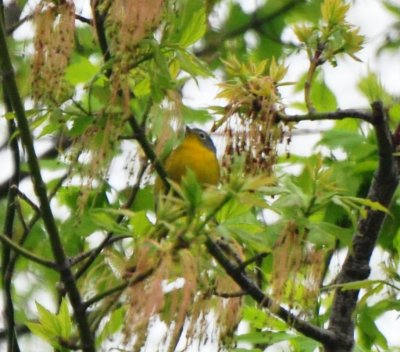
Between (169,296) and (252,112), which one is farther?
(252,112)

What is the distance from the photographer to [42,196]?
3.37 m

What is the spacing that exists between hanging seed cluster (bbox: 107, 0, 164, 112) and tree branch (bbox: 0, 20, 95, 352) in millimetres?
267

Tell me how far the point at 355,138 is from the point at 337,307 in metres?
0.97

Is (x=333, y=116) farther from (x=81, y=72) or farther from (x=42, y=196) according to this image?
(x=81, y=72)

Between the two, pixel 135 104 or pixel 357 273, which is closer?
pixel 135 104

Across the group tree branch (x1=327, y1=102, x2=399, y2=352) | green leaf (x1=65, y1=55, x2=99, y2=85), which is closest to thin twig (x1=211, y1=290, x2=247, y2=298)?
tree branch (x1=327, y1=102, x2=399, y2=352)

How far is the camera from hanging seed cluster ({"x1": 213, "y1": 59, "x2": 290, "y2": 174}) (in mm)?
3736

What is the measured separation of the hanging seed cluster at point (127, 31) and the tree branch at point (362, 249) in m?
1.04

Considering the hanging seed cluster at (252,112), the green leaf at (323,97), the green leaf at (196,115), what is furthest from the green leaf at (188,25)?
the green leaf at (323,97)

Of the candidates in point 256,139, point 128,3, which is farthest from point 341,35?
point 128,3

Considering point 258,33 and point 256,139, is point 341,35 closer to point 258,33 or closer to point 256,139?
point 256,139

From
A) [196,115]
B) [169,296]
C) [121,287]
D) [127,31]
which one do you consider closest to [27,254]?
[121,287]

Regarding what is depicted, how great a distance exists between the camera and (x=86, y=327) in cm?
354

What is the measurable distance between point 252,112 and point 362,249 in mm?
686
